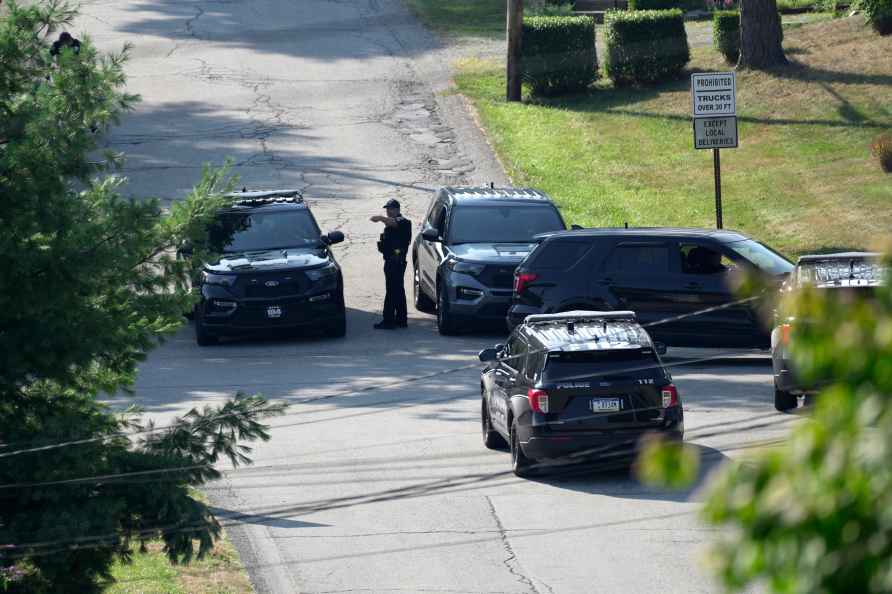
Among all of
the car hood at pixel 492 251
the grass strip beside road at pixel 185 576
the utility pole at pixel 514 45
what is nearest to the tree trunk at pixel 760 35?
the utility pole at pixel 514 45

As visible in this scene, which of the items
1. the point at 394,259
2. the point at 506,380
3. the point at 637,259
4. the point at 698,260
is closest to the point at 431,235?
the point at 394,259

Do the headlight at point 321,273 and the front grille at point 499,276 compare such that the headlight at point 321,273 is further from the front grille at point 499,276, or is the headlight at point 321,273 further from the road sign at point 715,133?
the road sign at point 715,133

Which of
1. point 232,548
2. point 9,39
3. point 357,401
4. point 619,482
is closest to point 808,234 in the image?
point 357,401

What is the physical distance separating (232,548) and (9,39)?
4.71 m

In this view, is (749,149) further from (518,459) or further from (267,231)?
(518,459)

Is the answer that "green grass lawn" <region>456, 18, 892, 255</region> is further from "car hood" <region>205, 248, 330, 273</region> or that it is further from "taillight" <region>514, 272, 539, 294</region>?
"car hood" <region>205, 248, 330, 273</region>

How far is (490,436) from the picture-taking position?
1426 cm

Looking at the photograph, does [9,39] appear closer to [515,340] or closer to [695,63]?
[515,340]

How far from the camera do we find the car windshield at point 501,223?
20.8 metres

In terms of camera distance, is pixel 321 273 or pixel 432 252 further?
pixel 432 252

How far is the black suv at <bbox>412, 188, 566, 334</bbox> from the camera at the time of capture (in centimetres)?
1983

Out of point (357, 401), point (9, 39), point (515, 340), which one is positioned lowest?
point (357, 401)

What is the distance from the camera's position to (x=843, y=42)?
34156mm

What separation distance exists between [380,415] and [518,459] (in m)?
3.11
